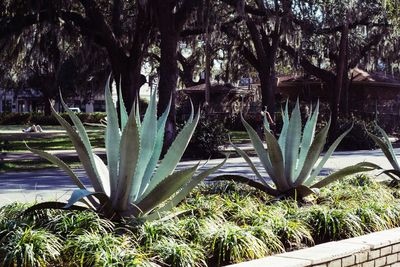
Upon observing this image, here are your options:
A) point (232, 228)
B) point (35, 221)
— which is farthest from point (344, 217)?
point (35, 221)

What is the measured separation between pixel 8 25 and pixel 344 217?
712 inches

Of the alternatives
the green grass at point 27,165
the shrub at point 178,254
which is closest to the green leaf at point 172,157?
the shrub at point 178,254

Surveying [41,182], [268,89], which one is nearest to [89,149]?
[41,182]

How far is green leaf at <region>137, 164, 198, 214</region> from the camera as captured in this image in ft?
18.6

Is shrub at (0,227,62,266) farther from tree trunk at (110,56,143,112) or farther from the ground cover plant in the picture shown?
tree trunk at (110,56,143,112)

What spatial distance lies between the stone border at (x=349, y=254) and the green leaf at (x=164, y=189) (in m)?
1.13

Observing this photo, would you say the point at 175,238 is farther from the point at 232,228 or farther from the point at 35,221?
the point at 35,221

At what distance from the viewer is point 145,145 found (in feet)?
19.8

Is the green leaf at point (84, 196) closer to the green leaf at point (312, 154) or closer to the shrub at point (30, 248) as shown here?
the shrub at point (30, 248)

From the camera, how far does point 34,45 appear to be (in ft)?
82.0

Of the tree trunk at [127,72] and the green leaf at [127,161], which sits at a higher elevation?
the tree trunk at [127,72]

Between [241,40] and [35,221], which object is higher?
[241,40]

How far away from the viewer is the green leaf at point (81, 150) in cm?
576

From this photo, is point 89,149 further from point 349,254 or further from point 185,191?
point 349,254
